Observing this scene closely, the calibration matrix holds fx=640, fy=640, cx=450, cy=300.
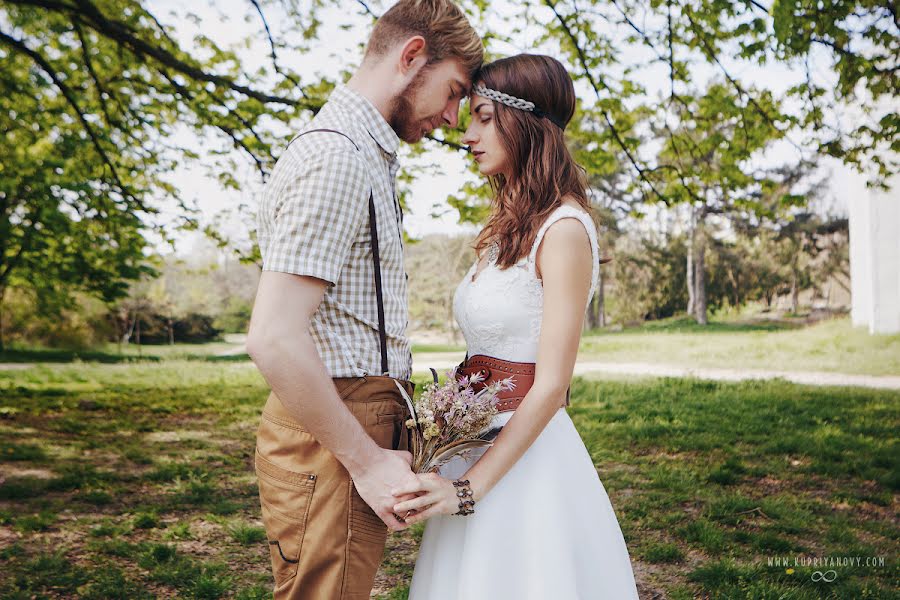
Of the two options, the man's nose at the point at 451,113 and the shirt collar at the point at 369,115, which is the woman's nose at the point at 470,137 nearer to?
the man's nose at the point at 451,113

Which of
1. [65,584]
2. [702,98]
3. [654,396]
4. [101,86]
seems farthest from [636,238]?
[65,584]

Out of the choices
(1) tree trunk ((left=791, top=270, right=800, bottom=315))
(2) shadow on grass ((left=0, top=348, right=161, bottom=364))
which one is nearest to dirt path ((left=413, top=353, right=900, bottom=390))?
(2) shadow on grass ((left=0, top=348, right=161, bottom=364))

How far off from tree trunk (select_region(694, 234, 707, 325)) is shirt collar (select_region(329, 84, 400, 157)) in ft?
94.1

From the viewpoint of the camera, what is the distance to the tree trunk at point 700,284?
2872 centimetres

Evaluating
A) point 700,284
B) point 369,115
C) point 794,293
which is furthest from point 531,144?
point 794,293

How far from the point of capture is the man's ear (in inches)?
70.8

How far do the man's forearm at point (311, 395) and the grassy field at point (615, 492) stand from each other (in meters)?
2.74

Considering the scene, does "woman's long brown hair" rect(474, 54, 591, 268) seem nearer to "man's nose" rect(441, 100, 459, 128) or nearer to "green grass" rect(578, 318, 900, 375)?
"man's nose" rect(441, 100, 459, 128)

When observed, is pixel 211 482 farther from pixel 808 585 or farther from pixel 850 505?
pixel 850 505

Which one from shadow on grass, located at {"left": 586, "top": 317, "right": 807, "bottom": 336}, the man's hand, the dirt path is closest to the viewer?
the man's hand

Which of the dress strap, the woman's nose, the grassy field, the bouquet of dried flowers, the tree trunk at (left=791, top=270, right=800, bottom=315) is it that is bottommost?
the grassy field

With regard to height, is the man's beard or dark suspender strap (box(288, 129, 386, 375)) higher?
the man's beard

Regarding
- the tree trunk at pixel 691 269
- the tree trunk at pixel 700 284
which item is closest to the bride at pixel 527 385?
the tree trunk at pixel 700 284

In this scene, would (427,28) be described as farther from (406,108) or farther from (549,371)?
(549,371)
